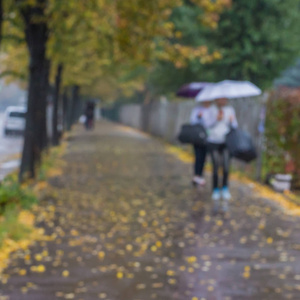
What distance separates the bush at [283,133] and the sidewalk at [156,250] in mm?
885

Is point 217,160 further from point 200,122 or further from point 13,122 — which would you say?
point 13,122

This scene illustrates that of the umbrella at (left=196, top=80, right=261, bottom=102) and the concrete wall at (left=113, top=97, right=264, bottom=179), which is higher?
the umbrella at (left=196, top=80, right=261, bottom=102)

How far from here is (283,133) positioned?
12766mm

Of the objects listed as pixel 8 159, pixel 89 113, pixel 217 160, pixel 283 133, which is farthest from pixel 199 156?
pixel 89 113

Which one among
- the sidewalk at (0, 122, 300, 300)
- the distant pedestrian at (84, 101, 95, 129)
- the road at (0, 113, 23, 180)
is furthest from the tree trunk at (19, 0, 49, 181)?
the distant pedestrian at (84, 101, 95, 129)

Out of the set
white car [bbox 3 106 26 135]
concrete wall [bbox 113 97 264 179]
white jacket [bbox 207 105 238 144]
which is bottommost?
white car [bbox 3 106 26 135]

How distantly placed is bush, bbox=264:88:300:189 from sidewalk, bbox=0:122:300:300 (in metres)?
0.88

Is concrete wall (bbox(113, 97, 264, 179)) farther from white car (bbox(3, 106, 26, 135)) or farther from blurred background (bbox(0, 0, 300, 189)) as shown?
white car (bbox(3, 106, 26, 135))

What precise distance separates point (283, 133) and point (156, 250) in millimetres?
5913

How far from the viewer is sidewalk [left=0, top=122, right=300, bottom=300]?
19.2 feet

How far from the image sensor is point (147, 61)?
611 inches

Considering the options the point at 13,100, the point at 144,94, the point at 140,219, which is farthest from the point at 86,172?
the point at 13,100

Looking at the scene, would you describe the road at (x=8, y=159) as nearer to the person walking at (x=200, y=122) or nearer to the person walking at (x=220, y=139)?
the person walking at (x=200, y=122)

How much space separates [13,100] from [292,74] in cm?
10601
